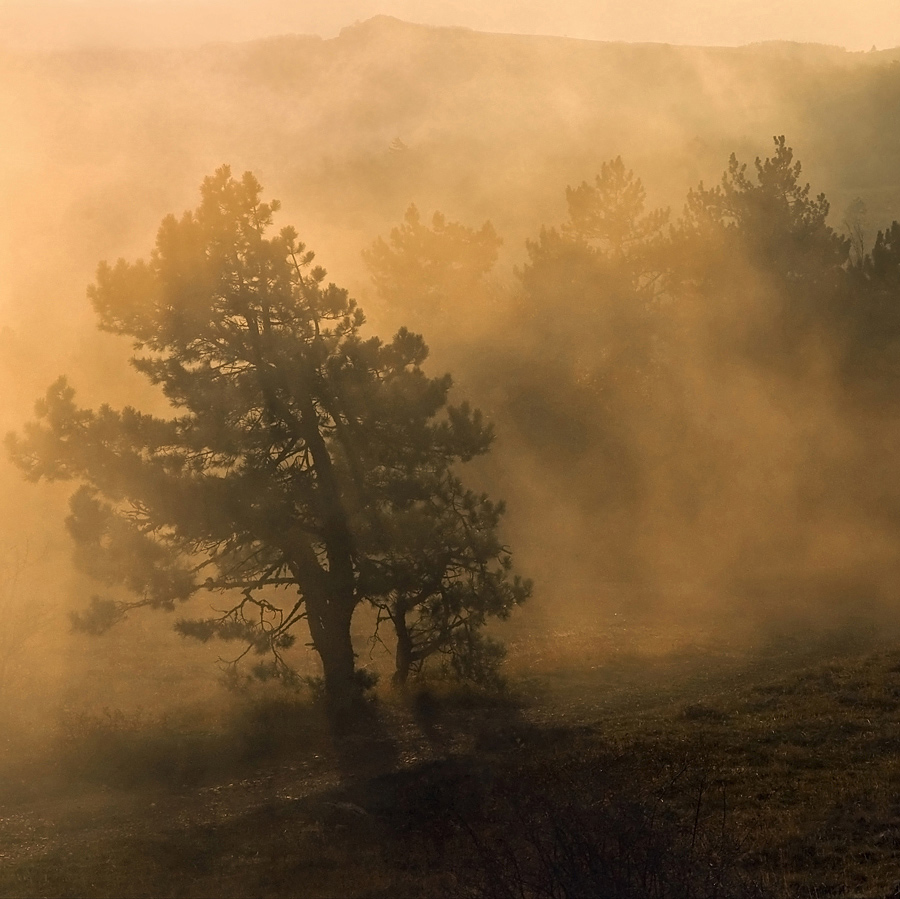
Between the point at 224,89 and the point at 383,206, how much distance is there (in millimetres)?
80792

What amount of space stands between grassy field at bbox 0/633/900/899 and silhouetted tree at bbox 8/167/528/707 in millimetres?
2374

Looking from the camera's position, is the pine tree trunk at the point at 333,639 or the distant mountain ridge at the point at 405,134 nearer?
the pine tree trunk at the point at 333,639

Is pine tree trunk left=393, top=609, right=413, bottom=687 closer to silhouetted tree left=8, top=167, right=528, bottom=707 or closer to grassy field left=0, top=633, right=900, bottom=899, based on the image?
grassy field left=0, top=633, right=900, bottom=899

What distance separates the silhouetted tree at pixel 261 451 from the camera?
67.4 feet

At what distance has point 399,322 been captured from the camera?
53.7 meters

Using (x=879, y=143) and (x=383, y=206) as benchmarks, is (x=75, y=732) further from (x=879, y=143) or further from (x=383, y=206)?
(x=879, y=143)

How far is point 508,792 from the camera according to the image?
1495cm

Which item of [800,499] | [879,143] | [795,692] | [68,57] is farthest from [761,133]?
[795,692]

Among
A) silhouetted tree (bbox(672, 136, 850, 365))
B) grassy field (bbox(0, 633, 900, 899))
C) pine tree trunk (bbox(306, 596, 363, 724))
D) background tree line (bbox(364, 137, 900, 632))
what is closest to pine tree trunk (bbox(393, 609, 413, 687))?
grassy field (bbox(0, 633, 900, 899))

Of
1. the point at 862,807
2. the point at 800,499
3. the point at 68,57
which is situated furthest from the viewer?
the point at 68,57

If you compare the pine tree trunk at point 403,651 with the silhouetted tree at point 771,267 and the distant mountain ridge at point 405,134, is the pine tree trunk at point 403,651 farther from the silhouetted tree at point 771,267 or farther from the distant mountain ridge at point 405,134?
the distant mountain ridge at point 405,134

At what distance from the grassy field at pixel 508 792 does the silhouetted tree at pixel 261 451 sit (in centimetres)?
237

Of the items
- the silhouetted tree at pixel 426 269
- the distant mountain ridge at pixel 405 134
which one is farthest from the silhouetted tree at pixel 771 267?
the distant mountain ridge at pixel 405 134

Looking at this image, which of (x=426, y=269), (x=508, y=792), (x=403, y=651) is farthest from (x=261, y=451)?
(x=426, y=269)
